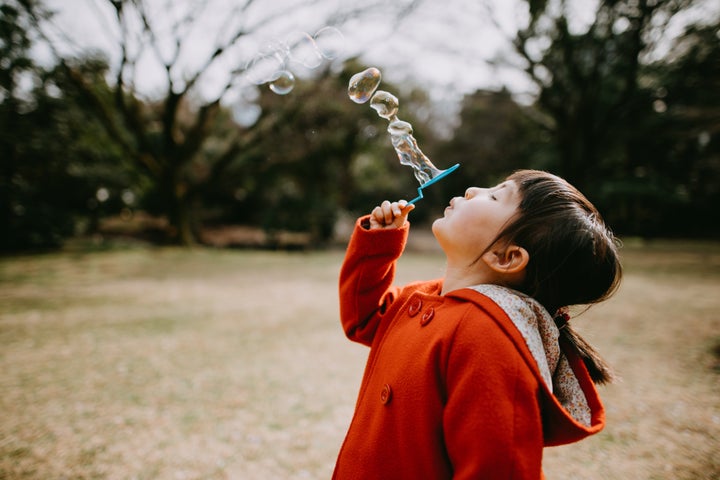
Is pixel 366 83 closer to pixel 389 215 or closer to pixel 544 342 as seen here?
pixel 389 215

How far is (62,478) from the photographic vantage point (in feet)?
7.93

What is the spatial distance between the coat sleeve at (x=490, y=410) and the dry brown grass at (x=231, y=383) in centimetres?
189

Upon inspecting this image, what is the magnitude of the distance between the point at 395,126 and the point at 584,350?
4.23ft

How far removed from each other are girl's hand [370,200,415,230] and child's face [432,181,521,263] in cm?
20

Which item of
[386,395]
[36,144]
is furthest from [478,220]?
[36,144]

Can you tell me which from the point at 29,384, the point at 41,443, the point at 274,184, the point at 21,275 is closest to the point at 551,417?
the point at 41,443

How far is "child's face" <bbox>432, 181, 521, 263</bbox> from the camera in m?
1.28

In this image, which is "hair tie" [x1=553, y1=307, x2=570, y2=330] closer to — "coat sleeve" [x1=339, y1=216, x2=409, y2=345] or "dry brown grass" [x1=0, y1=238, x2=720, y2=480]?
"coat sleeve" [x1=339, y1=216, x2=409, y2=345]

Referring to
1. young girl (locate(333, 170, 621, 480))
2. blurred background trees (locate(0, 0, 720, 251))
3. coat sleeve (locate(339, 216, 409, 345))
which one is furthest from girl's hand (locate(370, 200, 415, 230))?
blurred background trees (locate(0, 0, 720, 251))

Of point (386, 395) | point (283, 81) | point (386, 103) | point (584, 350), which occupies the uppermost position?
point (283, 81)

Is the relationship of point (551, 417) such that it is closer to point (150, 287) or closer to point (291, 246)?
point (150, 287)

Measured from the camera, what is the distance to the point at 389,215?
4.99 feet

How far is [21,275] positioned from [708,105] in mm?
18601

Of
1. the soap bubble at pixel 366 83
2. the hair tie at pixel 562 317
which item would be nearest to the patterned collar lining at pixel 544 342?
the hair tie at pixel 562 317
